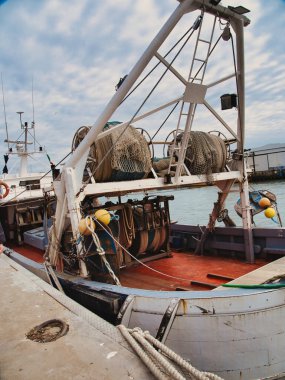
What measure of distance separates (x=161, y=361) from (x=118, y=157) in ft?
11.7

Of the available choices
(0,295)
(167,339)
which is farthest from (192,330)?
(0,295)

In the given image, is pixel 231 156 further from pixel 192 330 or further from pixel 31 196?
pixel 31 196

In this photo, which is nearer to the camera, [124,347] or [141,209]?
[124,347]

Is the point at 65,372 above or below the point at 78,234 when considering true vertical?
below

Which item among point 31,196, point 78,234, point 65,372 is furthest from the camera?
point 31,196

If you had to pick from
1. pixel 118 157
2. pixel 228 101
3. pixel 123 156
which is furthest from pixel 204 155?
pixel 118 157

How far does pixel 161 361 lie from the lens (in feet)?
7.14

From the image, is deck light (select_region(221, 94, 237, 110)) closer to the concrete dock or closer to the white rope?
the concrete dock

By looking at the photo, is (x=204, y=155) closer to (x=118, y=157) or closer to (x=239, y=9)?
(x=118, y=157)

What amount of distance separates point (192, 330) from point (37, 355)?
6.05ft

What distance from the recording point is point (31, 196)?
35.7 feet

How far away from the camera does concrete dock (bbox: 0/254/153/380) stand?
2.19m

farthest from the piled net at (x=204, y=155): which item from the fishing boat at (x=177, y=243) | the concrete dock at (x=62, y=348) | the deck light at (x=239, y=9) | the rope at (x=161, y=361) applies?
the rope at (x=161, y=361)

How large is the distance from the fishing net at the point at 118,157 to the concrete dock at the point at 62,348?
85.4 inches
